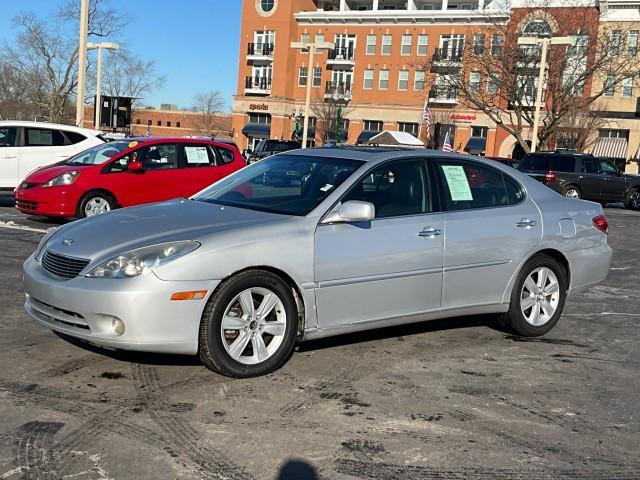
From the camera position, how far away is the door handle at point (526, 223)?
579 centimetres

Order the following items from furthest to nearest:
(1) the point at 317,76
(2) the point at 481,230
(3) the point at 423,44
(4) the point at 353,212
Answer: (1) the point at 317,76 → (3) the point at 423,44 → (2) the point at 481,230 → (4) the point at 353,212

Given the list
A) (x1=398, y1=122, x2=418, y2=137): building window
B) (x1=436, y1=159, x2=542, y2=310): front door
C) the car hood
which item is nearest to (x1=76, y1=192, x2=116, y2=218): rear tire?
the car hood

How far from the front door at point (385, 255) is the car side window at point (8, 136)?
10659 millimetres

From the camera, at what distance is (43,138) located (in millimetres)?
14008

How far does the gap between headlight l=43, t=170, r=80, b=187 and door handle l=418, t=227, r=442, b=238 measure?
7.68 m

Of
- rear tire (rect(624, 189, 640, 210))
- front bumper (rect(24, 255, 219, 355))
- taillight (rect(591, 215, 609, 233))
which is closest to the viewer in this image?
front bumper (rect(24, 255, 219, 355))

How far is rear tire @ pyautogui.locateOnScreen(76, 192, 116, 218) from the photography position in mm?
11211

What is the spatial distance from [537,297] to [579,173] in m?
18.1

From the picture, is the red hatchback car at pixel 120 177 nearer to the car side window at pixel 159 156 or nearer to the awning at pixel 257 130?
the car side window at pixel 159 156

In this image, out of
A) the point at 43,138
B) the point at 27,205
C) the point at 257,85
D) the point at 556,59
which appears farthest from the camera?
the point at 257,85

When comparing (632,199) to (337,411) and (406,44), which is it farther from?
(406,44)

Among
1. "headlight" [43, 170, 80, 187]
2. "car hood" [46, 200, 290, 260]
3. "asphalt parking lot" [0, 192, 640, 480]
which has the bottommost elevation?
"asphalt parking lot" [0, 192, 640, 480]

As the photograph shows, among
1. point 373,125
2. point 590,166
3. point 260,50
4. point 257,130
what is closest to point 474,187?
point 590,166

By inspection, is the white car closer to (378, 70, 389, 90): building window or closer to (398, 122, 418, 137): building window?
(398, 122, 418, 137): building window
